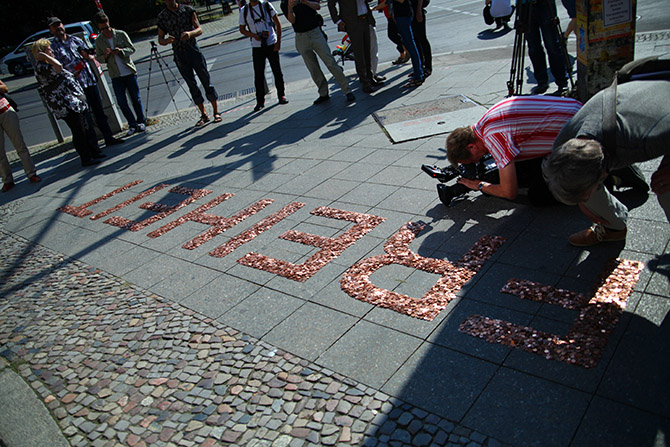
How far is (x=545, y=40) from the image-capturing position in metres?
6.76

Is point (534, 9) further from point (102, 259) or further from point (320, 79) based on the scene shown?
point (102, 259)

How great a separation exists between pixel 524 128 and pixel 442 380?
1.99 meters

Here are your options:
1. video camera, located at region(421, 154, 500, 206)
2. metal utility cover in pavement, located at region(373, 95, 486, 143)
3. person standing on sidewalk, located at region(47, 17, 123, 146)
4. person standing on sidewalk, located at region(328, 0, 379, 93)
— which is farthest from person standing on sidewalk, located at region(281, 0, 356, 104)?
video camera, located at region(421, 154, 500, 206)

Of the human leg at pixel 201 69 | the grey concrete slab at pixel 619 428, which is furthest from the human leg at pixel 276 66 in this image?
the grey concrete slab at pixel 619 428

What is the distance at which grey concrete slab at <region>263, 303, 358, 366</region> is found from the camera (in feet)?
10.8

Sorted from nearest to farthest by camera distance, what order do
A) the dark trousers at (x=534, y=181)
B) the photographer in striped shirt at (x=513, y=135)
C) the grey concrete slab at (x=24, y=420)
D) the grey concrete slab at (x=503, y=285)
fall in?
the grey concrete slab at (x=24, y=420) < the grey concrete slab at (x=503, y=285) < the photographer in striped shirt at (x=513, y=135) < the dark trousers at (x=534, y=181)

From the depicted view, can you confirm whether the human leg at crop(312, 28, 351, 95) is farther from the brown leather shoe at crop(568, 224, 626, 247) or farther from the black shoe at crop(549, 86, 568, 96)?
the brown leather shoe at crop(568, 224, 626, 247)

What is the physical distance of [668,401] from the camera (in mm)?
2332

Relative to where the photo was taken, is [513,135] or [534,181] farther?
[534,181]

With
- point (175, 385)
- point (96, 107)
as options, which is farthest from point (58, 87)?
point (175, 385)

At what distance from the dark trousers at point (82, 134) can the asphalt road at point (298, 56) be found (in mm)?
1814

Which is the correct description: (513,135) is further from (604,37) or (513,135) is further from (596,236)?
(604,37)

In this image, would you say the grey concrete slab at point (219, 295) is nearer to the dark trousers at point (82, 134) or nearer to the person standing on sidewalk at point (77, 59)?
the dark trousers at point (82, 134)

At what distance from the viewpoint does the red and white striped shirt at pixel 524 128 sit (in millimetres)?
3773
